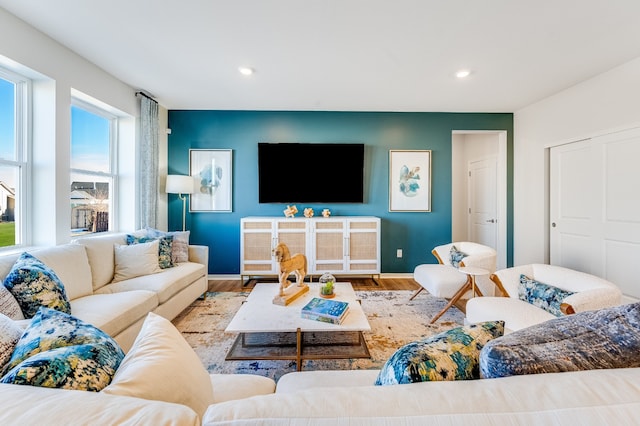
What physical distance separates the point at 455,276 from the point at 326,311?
1589mm

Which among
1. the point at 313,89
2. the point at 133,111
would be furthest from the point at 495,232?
the point at 133,111

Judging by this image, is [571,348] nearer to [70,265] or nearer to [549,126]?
[70,265]

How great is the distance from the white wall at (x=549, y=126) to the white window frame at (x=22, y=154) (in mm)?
5624

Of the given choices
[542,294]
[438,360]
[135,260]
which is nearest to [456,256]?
[542,294]

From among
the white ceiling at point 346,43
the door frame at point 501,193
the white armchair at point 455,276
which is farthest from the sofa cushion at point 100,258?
the door frame at point 501,193

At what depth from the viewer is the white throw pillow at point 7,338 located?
2.62 ft

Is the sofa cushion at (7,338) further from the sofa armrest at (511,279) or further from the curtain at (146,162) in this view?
the sofa armrest at (511,279)

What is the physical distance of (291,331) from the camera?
1822 mm

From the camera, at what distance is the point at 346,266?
3844mm

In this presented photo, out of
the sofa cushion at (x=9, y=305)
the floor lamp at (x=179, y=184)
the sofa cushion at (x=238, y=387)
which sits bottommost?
the sofa cushion at (x=238, y=387)

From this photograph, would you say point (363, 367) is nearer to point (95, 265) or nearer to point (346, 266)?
point (346, 266)

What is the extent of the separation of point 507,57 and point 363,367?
3053 mm

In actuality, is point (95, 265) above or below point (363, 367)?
above

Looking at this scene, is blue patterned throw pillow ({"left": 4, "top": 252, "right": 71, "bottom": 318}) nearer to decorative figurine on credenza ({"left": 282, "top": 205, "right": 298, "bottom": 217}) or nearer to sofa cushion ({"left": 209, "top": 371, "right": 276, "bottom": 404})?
sofa cushion ({"left": 209, "top": 371, "right": 276, "bottom": 404})
